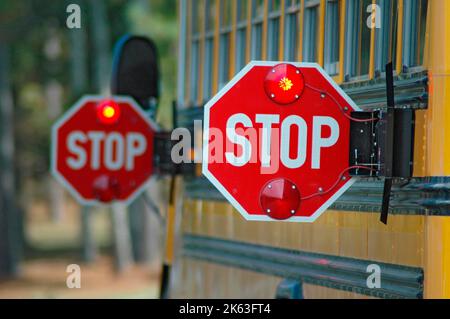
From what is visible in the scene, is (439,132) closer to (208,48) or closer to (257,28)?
(257,28)

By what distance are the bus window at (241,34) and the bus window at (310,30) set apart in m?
0.81

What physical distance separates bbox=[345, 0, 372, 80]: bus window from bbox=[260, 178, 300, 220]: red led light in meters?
0.67

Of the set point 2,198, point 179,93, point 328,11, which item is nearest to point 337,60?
point 328,11

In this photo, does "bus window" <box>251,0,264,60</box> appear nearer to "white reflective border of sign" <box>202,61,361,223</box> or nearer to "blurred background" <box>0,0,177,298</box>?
"white reflective border of sign" <box>202,61,361,223</box>

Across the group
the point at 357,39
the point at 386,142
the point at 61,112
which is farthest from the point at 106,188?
the point at 61,112

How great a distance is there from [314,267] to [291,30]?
1.01 metres

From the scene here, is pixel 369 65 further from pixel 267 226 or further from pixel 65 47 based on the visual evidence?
pixel 65 47

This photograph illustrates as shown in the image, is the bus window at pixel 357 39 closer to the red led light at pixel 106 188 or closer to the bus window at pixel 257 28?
the bus window at pixel 257 28

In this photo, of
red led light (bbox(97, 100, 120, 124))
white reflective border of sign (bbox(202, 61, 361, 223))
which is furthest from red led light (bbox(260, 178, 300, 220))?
red led light (bbox(97, 100, 120, 124))

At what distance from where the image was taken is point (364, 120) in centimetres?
404

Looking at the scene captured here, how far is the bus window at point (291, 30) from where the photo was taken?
4883 mm

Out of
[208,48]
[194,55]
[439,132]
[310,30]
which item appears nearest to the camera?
[439,132]

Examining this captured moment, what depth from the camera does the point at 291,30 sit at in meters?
4.94

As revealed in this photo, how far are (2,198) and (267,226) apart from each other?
13.8 meters
